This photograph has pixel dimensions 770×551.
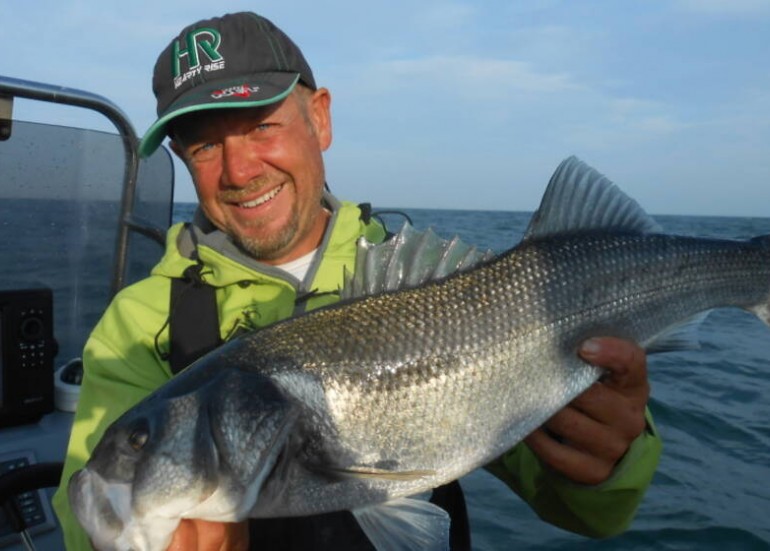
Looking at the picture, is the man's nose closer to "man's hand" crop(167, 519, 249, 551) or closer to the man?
the man

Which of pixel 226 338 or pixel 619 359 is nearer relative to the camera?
pixel 619 359

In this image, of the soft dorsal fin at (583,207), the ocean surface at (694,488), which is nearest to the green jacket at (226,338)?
the soft dorsal fin at (583,207)

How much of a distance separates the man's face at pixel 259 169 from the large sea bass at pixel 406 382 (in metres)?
0.81

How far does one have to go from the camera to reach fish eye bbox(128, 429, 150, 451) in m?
2.04

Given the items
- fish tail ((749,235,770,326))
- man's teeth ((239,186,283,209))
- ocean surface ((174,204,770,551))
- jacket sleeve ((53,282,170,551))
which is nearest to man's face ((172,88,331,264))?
man's teeth ((239,186,283,209))

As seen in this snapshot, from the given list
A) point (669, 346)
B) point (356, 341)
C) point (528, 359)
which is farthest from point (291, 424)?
point (669, 346)

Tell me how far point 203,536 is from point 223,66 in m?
1.98

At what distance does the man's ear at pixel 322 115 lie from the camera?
135 inches

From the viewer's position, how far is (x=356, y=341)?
2359mm

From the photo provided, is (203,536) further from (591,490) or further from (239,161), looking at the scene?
(239,161)

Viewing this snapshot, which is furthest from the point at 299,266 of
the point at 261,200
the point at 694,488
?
the point at 694,488

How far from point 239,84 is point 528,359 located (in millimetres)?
1678

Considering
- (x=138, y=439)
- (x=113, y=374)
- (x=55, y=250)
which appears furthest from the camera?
(x=55, y=250)

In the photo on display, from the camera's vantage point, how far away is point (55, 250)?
→ 420cm
